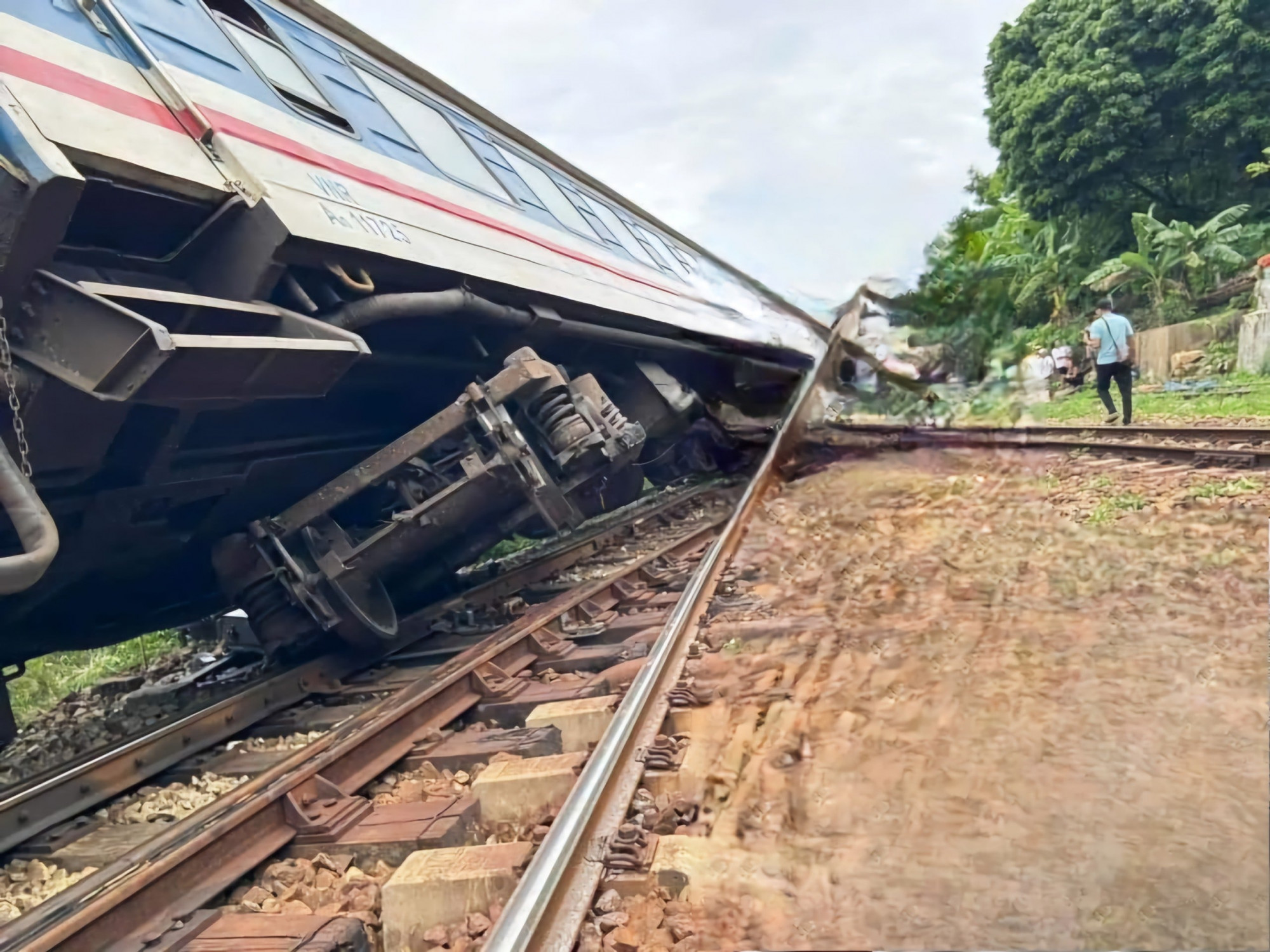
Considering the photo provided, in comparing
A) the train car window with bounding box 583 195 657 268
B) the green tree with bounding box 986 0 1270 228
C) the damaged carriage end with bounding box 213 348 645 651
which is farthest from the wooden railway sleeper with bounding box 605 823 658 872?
the green tree with bounding box 986 0 1270 228

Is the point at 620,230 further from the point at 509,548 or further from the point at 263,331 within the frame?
the point at 263,331

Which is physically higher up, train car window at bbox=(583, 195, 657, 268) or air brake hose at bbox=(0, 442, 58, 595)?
train car window at bbox=(583, 195, 657, 268)

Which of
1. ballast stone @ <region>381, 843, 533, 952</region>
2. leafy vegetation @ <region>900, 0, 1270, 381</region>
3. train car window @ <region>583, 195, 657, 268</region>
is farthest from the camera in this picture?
train car window @ <region>583, 195, 657, 268</region>

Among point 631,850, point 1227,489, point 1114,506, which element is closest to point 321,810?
point 631,850

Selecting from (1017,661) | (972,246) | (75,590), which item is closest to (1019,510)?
(1017,661)

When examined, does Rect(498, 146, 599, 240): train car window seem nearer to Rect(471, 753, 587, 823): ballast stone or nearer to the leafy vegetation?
the leafy vegetation

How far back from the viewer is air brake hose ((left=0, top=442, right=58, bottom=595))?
8.05 ft

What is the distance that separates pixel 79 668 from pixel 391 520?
5616mm

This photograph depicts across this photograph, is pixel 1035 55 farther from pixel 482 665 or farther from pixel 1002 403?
pixel 482 665

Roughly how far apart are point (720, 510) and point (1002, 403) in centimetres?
281

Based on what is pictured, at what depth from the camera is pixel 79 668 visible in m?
8.73

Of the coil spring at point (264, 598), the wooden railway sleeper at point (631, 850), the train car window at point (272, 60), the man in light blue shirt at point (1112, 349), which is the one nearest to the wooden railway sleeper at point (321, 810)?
the wooden railway sleeper at point (631, 850)

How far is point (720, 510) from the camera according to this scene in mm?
9164

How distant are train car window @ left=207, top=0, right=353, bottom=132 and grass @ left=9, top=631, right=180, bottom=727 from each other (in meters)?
4.39
